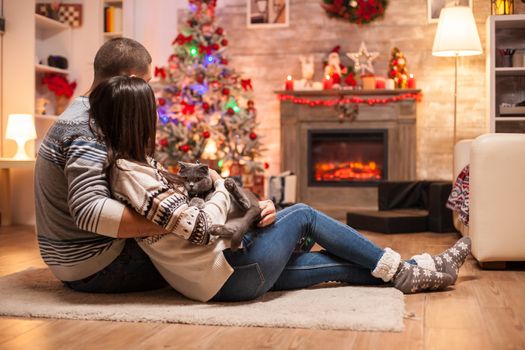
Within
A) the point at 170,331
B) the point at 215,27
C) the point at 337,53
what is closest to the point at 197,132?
the point at 215,27

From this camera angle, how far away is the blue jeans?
8.07ft

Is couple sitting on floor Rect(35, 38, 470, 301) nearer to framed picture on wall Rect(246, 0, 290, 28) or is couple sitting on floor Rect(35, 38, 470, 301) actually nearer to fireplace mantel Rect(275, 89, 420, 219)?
fireplace mantel Rect(275, 89, 420, 219)

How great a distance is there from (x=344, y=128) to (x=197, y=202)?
473cm

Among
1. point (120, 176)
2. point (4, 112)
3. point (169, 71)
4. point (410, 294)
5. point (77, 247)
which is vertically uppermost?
point (169, 71)

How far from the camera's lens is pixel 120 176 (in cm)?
233

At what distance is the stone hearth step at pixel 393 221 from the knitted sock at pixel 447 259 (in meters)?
2.46

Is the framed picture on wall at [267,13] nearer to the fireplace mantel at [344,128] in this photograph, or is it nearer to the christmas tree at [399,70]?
the fireplace mantel at [344,128]

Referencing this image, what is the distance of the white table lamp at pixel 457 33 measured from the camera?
636 centimetres

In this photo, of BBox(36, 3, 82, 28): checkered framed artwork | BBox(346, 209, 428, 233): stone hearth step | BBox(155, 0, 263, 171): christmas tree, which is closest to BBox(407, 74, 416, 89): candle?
BBox(155, 0, 263, 171): christmas tree

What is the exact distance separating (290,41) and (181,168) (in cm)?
496

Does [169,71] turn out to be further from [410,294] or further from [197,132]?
[410,294]

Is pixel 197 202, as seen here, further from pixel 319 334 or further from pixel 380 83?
pixel 380 83

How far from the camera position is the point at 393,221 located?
541 cm

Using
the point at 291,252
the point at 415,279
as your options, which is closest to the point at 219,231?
the point at 291,252
